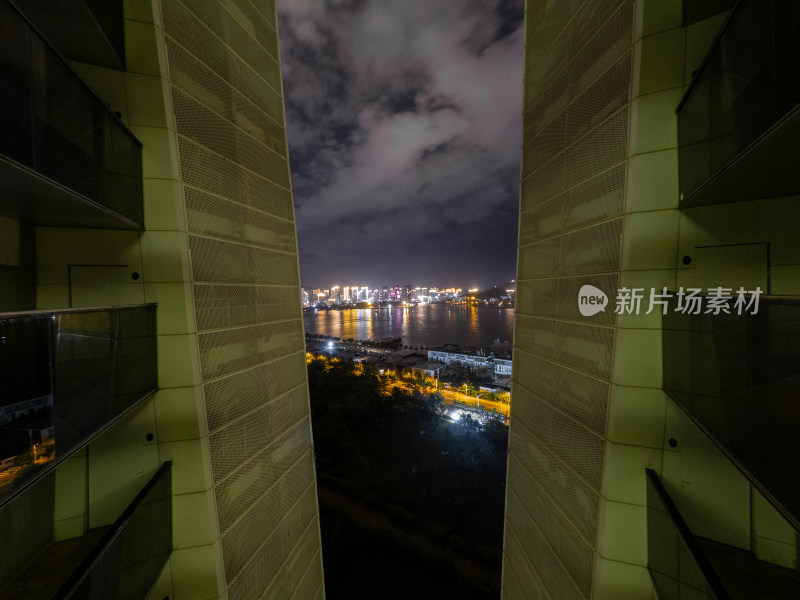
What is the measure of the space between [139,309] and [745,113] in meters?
5.59

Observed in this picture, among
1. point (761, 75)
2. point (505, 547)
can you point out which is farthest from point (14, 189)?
point (505, 547)

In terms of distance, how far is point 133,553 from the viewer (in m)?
2.96

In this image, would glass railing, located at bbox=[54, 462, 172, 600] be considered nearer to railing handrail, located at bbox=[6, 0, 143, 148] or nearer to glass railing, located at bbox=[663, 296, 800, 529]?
railing handrail, located at bbox=[6, 0, 143, 148]

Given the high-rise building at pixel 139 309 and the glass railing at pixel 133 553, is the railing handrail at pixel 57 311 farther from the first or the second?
the glass railing at pixel 133 553

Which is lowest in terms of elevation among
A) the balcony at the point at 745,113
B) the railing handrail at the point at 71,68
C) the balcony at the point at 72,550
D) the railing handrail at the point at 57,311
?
the balcony at the point at 72,550

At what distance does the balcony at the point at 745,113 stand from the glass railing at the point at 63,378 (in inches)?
185

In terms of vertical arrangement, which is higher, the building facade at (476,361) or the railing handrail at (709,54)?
the railing handrail at (709,54)

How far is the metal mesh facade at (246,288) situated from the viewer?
13.0 ft

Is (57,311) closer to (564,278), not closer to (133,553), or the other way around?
(133,553)

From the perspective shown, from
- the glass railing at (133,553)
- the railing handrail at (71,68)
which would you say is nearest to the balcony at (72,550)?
the glass railing at (133,553)

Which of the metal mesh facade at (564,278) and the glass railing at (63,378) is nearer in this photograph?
→ the glass railing at (63,378)

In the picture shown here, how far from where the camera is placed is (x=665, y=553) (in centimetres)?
294

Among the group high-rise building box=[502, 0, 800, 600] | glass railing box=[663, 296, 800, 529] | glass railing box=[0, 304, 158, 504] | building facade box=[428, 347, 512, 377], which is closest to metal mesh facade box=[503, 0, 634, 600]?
high-rise building box=[502, 0, 800, 600]

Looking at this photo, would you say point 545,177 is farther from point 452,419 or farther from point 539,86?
point 452,419
